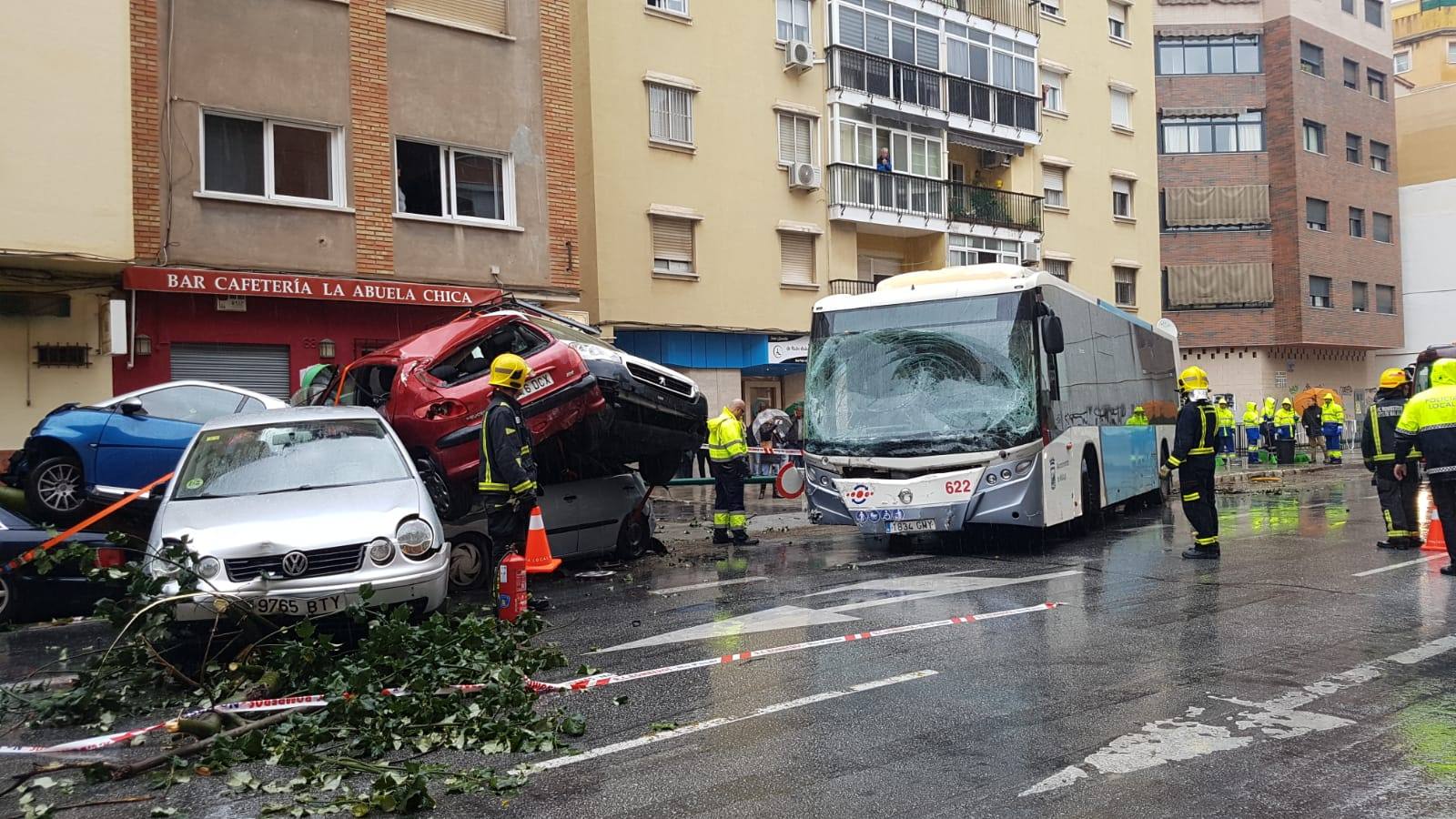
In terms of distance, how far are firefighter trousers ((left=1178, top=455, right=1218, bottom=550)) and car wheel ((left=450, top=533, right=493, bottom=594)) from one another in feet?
21.9

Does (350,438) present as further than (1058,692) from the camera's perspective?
Yes

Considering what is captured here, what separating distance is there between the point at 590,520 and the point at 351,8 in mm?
9913

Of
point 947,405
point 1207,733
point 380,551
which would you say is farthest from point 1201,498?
point 380,551

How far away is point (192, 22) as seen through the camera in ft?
51.4

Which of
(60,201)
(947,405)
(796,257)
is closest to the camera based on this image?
(947,405)

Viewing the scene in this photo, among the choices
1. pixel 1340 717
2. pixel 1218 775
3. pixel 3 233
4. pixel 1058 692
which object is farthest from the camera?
pixel 3 233

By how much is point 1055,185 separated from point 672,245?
1547 cm

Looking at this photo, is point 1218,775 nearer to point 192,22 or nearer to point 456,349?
point 456,349

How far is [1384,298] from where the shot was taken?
4756cm

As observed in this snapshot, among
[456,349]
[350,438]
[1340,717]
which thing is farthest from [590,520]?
[1340,717]

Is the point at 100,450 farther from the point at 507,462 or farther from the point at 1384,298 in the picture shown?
the point at 1384,298

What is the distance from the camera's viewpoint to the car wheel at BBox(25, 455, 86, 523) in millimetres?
11008

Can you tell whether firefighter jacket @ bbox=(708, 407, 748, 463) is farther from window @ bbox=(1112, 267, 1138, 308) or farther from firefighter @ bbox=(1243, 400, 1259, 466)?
window @ bbox=(1112, 267, 1138, 308)

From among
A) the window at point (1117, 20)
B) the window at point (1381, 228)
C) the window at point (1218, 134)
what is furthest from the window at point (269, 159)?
the window at point (1381, 228)
